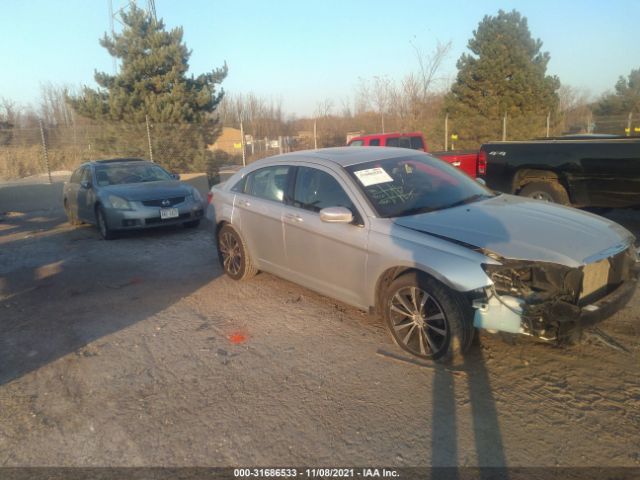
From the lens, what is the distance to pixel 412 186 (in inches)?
186

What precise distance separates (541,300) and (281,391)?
189 cm

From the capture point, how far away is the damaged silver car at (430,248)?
3.46 m

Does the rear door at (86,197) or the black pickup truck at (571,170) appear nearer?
the black pickup truck at (571,170)

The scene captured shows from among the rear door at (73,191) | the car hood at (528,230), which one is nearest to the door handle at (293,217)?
the car hood at (528,230)

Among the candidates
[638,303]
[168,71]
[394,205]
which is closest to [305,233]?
[394,205]

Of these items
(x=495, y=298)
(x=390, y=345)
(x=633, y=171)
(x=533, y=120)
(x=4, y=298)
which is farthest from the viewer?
(x=533, y=120)

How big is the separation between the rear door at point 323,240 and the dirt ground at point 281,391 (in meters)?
0.39

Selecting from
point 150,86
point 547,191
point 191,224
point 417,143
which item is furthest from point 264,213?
point 150,86

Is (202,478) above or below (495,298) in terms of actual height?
below

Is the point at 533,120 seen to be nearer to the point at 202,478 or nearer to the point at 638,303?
the point at 638,303

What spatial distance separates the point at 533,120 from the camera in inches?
984

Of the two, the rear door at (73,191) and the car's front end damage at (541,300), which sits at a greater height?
the rear door at (73,191)

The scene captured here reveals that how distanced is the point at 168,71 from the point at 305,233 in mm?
19756

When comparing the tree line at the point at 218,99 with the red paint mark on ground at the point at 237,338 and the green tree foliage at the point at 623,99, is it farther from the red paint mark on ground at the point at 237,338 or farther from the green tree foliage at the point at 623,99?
the red paint mark on ground at the point at 237,338
